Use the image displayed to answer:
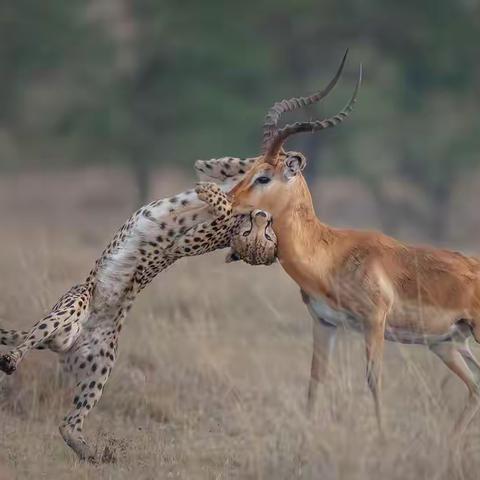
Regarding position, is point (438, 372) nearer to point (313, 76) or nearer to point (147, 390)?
point (147, 390)

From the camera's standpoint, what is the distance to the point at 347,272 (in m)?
7.44

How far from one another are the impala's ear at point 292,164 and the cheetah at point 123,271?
29 centimetres

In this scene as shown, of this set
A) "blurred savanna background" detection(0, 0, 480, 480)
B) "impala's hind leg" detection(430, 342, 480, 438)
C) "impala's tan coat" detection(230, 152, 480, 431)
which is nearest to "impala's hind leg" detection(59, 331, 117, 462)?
"impala's tan coat" detection(230, 152, 480, 431)

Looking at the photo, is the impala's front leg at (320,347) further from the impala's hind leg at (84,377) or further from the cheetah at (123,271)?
the impala's hind leg at (84,377)

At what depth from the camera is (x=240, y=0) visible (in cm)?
2634

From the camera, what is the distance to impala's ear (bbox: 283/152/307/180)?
7.54 meters

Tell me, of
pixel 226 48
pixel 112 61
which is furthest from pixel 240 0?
pixel 112 61

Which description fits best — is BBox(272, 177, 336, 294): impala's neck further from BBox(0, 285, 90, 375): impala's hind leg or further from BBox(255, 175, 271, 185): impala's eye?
BBox(0, 285, 90, 375): impala's hind leg

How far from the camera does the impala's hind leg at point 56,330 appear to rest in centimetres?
685

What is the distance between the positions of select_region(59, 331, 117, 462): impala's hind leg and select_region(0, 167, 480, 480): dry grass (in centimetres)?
16

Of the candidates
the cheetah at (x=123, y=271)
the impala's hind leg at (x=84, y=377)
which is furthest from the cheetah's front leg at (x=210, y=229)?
the impala's hind leg at (x=84, y=377)

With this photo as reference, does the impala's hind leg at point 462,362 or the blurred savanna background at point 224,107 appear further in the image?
the blurred savanna background at point 224,107

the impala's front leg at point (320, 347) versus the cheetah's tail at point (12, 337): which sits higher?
the impala's front leg at point (320, 347)

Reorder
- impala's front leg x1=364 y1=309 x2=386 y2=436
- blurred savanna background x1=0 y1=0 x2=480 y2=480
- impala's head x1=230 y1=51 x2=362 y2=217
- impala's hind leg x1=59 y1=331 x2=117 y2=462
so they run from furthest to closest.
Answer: blurred savanna background x1=0 y1=0 x2=480 y2=480 → impala's head x1=230 y1=51 x2=362 y2=217 → impala's hind leg x1=59 y1=331 x2=117 y2=462 → impala's front leg x1=364 y1=309 x2=386 y2=436
